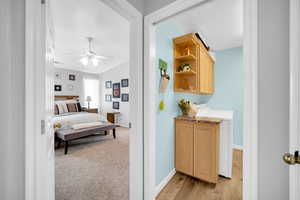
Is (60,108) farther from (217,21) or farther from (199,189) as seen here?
(217,21)

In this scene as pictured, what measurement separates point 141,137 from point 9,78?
1.06 meters

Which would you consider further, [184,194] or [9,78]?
[184,194]

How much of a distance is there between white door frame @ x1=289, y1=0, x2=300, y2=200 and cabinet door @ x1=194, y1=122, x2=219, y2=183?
3.54 feet

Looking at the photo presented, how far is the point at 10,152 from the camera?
0.57 metres

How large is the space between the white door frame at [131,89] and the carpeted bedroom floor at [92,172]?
570 mm

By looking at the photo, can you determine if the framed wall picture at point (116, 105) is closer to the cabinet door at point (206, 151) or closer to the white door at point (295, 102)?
the cabinet door at point (206, 151)

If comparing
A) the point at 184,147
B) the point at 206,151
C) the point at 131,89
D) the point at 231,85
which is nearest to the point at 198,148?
the point at 206,151

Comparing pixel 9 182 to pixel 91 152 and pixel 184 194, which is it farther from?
pixel 91 152

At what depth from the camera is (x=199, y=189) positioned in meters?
1.65

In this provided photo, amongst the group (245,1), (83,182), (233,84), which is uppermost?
(245,1)

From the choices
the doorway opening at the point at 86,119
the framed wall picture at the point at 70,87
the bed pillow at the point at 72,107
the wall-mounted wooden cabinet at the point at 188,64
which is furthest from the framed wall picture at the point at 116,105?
the wall-mounted wooden cabinet at the point at 188,64

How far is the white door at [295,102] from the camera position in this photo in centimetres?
58

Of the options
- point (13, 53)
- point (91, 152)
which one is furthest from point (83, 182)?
point (13, 53)

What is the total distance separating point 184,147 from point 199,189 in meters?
0.54
